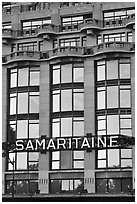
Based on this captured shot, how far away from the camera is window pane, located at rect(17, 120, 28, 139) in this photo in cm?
6088

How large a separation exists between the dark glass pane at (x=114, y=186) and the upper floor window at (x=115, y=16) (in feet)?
62.4

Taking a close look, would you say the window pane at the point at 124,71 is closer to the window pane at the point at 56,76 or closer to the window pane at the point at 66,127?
the window pane at the point at 56,76

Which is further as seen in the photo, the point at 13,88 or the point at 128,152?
the point at 13,88

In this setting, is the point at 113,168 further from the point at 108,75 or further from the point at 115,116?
the point at 108,75

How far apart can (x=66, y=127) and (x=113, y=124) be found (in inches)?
219

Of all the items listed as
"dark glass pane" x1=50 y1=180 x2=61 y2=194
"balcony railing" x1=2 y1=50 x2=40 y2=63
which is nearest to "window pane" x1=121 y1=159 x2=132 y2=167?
"dark glass pane" x1=50 y1=180 x2=61 y2=194

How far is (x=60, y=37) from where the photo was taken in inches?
2542

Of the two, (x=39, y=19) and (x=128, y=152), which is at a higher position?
(x=39, y=19)

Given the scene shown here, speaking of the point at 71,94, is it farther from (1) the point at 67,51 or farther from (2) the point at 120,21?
(2) the point at 120,21

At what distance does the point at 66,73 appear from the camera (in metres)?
61.2

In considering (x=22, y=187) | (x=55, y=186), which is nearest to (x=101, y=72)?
A: (x=55, y=186)

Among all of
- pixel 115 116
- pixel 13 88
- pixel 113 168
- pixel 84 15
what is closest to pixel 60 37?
pixel 84 15

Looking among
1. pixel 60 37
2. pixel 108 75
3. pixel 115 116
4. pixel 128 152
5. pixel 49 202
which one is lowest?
pixel 49 202

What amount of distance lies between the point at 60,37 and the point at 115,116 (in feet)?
44.0
